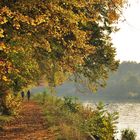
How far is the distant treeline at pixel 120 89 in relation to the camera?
504 feet

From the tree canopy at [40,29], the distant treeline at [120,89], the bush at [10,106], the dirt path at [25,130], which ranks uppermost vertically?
the distant treeline at [120,89]

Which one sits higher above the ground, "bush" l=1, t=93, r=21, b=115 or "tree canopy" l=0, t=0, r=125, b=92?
"tree canopy" l=0, t=0, r=125, b=92

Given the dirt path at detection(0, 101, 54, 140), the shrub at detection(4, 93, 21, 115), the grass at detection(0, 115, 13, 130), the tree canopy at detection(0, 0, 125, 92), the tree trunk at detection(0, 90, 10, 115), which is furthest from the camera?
the shrub at detection(4, 93, 21, 115)

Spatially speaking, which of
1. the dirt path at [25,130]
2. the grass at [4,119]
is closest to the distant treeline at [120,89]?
the grass at [4,119]

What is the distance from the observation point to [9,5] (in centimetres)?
1159

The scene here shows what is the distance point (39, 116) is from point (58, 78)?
34.1 ft

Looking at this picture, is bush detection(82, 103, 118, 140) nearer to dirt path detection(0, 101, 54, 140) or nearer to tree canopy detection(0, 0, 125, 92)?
dirt path detection(0, 101, 54, 140)

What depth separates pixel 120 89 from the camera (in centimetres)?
16762

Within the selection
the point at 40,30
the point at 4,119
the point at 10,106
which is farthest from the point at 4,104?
the point at 40,30

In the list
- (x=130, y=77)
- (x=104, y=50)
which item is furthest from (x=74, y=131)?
(x=130, y=77)

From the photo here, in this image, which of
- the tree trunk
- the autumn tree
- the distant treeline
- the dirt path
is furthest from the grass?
the distant treeline

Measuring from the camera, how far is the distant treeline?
153750 millimetres

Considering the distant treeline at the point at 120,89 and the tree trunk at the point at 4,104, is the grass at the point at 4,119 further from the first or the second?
the distant treeline at the point at 120,89

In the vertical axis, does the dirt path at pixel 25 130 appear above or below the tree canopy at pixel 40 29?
below
